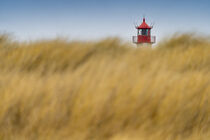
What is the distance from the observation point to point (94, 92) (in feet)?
6.92

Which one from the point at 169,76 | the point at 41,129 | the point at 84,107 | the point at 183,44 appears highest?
the point at 183,44

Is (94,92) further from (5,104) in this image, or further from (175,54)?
(175,54)

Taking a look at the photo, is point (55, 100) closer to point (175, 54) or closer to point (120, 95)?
point (120, 95)

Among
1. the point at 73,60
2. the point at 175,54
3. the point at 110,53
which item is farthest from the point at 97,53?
the point at 175,54

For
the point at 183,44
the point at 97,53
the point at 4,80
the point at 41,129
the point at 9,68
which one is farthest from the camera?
the point at 183,44

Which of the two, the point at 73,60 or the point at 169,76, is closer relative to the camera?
the point at 169,76

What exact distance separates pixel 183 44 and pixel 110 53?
1530 millimetres

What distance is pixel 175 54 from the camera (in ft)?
11.4

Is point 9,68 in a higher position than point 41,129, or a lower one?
higher

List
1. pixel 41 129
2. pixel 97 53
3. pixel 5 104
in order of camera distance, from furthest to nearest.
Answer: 1. pixel 97 53
2. pixel 5 104
3. pixel 41 129

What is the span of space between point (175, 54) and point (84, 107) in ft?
6.88

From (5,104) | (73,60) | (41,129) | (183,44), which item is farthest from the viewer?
(183,44)

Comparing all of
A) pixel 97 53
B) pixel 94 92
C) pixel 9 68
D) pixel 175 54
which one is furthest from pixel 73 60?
pixel 175 54

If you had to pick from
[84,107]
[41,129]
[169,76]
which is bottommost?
[41,129]
